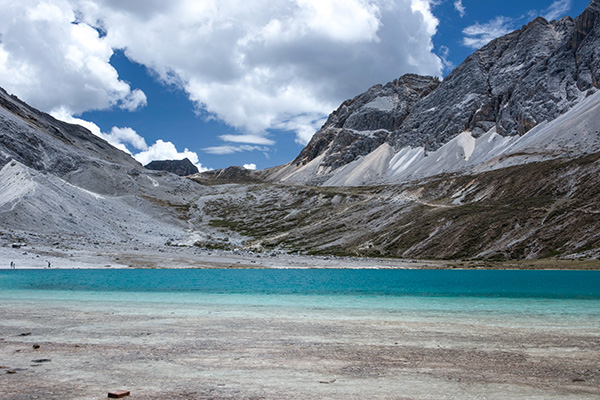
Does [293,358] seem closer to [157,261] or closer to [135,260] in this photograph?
[157,261]

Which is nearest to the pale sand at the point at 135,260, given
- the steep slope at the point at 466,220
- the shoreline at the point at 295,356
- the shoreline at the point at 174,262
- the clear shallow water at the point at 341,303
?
the shoreline at the point at 174,262

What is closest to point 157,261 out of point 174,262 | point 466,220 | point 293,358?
point 174,262

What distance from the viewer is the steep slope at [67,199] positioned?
102m

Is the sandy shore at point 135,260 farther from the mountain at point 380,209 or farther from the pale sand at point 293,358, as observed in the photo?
the pale sand at point 293,358

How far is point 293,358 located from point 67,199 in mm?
127338

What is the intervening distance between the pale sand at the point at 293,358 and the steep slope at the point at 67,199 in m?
81.9

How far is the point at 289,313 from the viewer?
27469 mm

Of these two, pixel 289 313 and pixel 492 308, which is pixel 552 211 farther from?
pixel 289 313

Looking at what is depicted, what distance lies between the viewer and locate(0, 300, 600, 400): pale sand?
1128 centimetres

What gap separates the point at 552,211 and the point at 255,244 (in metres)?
87.5

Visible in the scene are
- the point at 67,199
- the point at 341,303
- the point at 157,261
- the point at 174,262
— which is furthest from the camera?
the point at 67,199

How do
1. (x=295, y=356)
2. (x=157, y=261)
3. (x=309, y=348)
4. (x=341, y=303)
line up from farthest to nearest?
(x=157, y=261) < (x=341, y=303) < (x=309, y=348) < (x=295, y=356)

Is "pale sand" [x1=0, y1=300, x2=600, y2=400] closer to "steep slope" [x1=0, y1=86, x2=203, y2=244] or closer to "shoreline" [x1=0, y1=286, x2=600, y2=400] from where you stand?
"shoreline" [x1=0, y1=286, x2=600, y2=400]

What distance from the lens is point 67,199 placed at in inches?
4860
